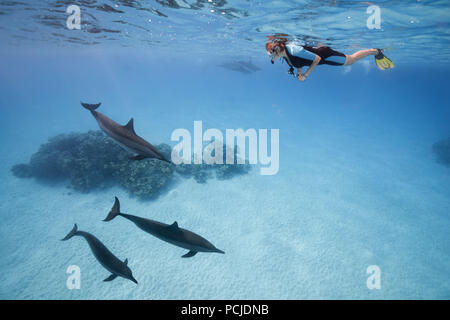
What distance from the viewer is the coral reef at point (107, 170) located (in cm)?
1084

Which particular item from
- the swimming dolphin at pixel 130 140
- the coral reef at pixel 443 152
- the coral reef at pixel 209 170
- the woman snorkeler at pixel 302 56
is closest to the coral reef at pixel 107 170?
the coral reef at pixel 209 170

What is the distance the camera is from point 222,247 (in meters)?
7.96

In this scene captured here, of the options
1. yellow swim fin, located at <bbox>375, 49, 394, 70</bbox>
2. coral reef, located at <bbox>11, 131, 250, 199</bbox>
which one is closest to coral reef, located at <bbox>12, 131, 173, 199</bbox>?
coral reef, located at <bbox>11, 131, 250, 199</bbox>

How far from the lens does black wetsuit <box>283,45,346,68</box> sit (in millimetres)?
5055

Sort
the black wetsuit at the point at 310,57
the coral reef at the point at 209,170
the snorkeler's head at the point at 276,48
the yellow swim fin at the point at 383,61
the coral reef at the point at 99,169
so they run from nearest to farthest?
1. the snorkeler's head at the point at 276,48
2. the black wetsuit at the point at 310,57
3. the yellow swim fin at the point at 383,61
4. the coral reef at the point at 99,169
5. the coral reef at the point at 209,170

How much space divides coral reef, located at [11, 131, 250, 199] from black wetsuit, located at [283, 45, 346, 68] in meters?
8.38

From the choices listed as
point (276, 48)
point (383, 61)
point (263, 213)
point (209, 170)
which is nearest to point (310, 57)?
point (276, 48)

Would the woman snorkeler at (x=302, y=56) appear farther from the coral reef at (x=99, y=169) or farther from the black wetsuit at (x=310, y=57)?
the coral reef at (x=99, y=169)

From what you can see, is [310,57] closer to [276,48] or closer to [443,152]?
[276,48]

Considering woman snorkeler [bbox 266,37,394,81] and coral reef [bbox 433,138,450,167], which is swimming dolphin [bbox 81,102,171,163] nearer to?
woman snorkeler [bbox 266,37,394,81]

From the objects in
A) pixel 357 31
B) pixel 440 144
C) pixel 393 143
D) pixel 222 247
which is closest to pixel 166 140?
pixel 222 247

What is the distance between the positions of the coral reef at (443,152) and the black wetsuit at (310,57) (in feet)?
70.0

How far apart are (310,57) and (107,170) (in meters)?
11.3
